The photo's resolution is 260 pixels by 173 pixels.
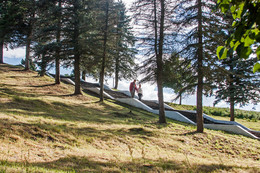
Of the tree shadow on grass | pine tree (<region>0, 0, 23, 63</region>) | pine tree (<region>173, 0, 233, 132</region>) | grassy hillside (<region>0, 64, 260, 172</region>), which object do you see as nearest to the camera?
the tree shadow on grass

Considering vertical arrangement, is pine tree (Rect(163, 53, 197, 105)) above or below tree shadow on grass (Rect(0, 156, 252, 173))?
above

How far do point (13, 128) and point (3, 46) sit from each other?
23821mm

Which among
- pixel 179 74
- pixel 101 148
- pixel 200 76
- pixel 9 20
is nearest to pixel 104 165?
pixel 101 148

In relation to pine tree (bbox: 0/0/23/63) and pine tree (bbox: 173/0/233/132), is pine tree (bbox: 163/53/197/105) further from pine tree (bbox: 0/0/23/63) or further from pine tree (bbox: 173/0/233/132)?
pine tree (bbox: 0/0/23/63)

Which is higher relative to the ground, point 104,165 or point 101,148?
point 104,165

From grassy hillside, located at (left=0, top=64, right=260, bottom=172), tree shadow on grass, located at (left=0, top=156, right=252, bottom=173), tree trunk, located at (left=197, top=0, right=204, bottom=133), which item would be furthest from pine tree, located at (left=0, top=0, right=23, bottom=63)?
tree shadow on grass, located at (left=0, top=156, right=252, bottom=173)

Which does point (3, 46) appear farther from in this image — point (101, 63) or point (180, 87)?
point (180, 87)

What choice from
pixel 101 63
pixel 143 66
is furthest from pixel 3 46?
pixel 143 66

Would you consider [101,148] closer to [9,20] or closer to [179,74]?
[179,74]

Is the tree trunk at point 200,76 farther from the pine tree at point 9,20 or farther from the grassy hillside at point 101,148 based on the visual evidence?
the pine tree at point 9,20

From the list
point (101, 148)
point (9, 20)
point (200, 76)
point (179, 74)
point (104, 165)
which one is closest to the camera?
point (104, 165)

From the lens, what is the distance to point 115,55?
1573 cm

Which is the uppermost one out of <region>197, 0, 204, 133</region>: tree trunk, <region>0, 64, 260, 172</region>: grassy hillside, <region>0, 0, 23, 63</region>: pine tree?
<region>0, 0, 23, 63</region>: pine tree

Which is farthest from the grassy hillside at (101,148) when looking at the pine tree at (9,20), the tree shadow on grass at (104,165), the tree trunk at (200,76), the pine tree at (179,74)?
the pine tree at (9,20)
